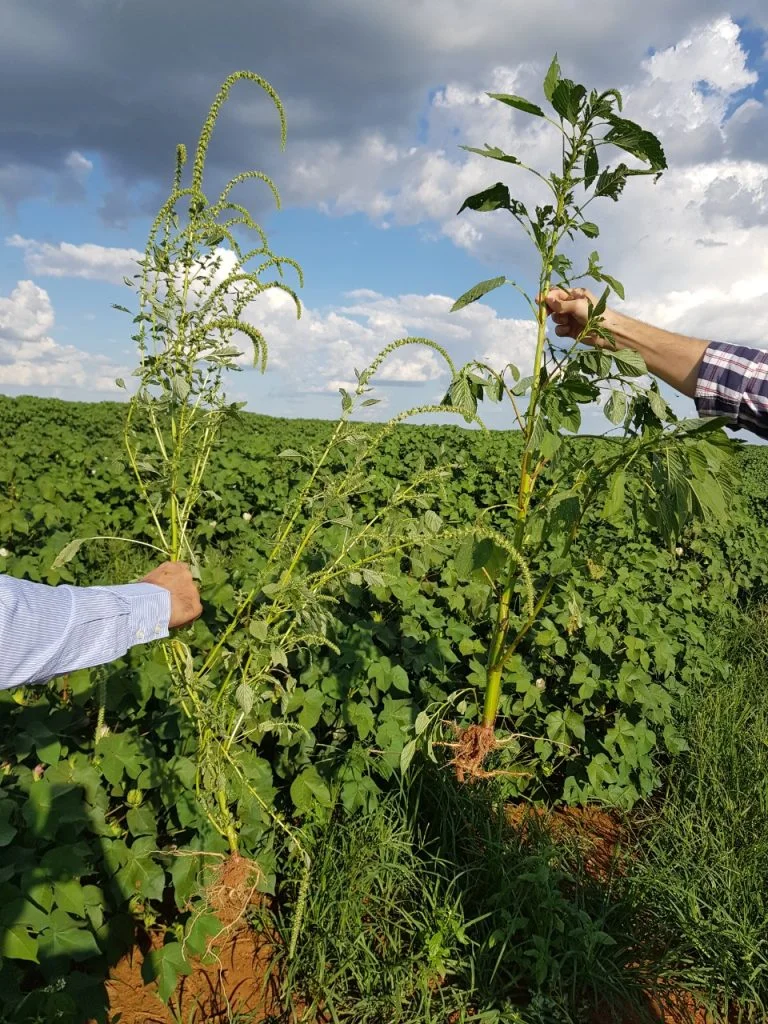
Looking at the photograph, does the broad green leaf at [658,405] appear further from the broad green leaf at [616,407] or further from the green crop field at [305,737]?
the green crop field at [305,737]

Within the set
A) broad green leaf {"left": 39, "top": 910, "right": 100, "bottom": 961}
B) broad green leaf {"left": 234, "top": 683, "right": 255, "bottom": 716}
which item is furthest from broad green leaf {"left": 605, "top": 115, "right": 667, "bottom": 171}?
broad green leaf {"left": 39, "top": 910, "right": 100, "bottom": 961}

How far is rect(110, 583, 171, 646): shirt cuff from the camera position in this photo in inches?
66.1

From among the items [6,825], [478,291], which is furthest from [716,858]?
[6,825]

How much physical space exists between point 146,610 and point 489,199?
58.8 inches

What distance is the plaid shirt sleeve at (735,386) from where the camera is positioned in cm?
197

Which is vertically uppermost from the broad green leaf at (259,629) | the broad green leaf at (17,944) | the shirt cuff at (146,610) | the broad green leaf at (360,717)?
the shirt cuff at (146,610)

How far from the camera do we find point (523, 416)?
2303mm

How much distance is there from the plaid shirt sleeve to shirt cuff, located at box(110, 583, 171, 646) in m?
1.51

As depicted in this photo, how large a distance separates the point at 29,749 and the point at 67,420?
592 inches

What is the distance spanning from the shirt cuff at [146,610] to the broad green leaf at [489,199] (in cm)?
140

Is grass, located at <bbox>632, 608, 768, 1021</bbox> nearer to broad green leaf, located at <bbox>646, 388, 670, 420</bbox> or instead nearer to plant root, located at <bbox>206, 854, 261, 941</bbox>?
plant root, located at <bbox>206, 854, 261, 941</bbox>

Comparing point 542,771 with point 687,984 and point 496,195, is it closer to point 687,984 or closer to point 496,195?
point 687,984

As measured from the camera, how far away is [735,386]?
2004 mm

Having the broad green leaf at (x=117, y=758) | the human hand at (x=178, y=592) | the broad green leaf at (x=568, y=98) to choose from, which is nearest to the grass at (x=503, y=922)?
the broad green leaf at (x=117, y=758)
